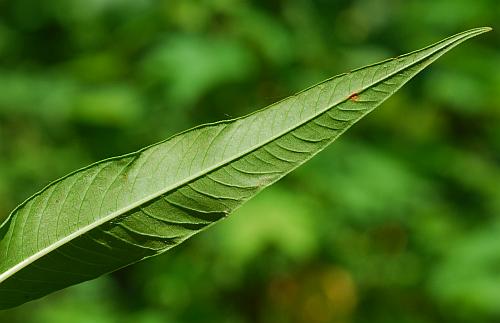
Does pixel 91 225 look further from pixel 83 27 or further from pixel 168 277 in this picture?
pixel 83 27

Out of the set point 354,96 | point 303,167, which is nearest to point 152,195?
point 354,96

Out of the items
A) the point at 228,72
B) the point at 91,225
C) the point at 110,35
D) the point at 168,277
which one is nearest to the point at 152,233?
the point at 91,225

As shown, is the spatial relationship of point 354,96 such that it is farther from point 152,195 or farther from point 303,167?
point 303,167

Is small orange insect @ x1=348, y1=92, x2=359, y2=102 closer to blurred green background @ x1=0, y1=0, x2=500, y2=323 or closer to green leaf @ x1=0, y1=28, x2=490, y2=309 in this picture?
green leaf @ x1=0, y1=28, x2=490, y2=309

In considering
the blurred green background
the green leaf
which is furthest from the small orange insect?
the blurred green background

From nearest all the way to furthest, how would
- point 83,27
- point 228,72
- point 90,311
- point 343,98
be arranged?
point 343,98 → point 228,72 → point 90,311 → point 83,27

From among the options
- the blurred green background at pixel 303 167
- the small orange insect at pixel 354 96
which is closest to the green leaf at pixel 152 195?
the small orange insect at pixel 354 96
